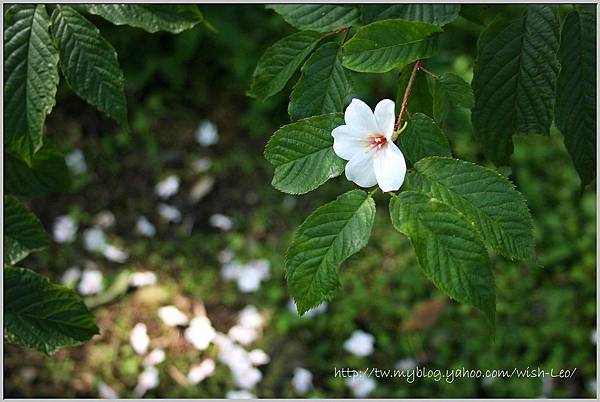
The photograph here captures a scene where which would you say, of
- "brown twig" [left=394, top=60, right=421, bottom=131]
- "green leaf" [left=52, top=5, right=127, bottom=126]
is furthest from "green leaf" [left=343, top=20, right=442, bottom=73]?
"green leaf" [left=52, top=5, right=127, bottom=126]

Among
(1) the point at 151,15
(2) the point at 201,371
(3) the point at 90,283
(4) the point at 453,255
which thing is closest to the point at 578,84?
(4) the point at 453,255

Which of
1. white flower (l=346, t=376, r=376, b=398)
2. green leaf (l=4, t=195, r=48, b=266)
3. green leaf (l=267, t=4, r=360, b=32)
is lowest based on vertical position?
white flower (l=346, t=376, r=376, b=398)

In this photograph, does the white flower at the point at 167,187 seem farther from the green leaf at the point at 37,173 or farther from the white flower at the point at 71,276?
the green leaf at the point at 37,173

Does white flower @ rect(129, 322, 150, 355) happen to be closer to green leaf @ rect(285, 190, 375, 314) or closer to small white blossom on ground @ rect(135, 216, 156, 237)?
small white blossom on ground @ rect(135, 216, 156, 237)

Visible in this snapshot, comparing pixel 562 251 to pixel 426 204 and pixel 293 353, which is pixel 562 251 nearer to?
pixel 293 353

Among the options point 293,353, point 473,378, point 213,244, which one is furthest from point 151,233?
point 473,378

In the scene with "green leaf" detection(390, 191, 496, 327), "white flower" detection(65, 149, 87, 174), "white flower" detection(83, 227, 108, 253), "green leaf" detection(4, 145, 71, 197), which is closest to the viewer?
"green leaf" detection(390, 191, 496, 327)
